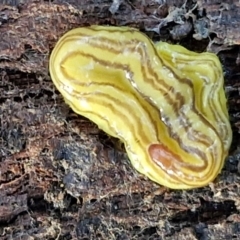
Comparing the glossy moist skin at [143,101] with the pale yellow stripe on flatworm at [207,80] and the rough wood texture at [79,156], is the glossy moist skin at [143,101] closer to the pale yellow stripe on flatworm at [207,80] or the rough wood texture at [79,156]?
the pale yellow stripe on flatworm at [207,80]

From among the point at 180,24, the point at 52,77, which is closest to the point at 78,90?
the point at 52,77

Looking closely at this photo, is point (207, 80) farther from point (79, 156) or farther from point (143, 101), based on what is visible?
point (79, 156)

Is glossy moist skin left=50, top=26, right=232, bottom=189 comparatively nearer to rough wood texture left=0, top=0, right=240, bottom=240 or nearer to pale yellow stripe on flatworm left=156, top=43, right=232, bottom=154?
pale yellow stripe on flatworm left=156, top=43, right=232, bottom=154

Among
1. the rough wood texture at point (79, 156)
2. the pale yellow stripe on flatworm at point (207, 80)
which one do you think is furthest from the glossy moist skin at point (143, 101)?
the rough wood texture at point (79, 156)

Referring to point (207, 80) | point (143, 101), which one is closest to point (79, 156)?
point (143, 101)

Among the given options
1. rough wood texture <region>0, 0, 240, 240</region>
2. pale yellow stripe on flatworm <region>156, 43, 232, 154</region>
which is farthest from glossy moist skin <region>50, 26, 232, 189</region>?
rough wood texture <region>0, 0, 240, 240</region>
